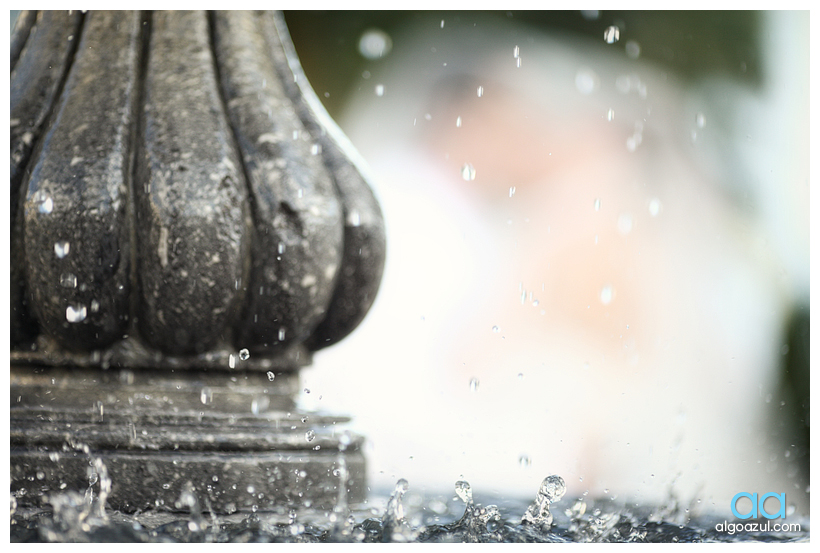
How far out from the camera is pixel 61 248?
3.57 ft

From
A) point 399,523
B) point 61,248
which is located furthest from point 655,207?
point 61,248

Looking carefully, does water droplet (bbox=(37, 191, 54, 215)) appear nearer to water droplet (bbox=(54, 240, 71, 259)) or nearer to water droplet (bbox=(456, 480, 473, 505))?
water droplet (bbox=(54, 240, 71, 259))

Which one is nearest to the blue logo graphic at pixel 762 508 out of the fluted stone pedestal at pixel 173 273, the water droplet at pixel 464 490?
the water droplet at pixel 464 490

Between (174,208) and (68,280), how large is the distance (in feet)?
0.67

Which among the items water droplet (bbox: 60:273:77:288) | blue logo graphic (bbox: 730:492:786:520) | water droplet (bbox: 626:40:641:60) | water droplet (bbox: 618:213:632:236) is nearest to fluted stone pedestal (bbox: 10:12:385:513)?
water droplet (bbox: 60:273:77:288)

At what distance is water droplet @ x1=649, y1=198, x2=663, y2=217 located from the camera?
4022 mm

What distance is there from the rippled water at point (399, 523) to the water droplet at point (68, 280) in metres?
0.32

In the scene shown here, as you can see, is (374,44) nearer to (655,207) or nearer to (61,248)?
(655,207)

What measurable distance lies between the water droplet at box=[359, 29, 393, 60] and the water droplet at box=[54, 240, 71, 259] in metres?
2.69

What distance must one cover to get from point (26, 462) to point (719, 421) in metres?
3.20

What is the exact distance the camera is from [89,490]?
1103mm
